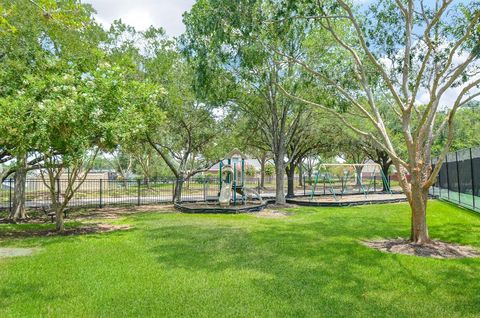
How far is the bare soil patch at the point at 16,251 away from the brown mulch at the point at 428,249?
26.9 feet

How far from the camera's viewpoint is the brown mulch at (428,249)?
27.2 feet

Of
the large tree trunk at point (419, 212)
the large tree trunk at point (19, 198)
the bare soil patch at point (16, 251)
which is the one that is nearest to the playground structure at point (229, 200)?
the large tree trunk at point (19, 198)

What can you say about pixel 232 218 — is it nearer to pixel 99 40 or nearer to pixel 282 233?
pixel 282 233

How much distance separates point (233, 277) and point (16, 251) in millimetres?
5791

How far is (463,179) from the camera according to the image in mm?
Answer: 17703

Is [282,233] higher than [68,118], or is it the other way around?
[68,118]

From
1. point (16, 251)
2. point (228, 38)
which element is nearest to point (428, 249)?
point (228, 38)

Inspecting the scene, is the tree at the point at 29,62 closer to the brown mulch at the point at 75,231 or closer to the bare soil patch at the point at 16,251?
the brown mulch at the point at 75,231

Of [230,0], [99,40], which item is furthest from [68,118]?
[99,40]

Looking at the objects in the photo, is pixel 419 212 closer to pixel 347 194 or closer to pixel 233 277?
pixel 233 277

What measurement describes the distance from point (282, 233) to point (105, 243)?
5.01 metres

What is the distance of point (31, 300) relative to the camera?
5500 mm

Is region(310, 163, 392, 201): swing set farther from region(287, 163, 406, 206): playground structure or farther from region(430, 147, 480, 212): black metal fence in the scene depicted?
region(430, 147, 480, 212): black metal fence

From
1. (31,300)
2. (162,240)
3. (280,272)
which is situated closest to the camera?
(31,300)
